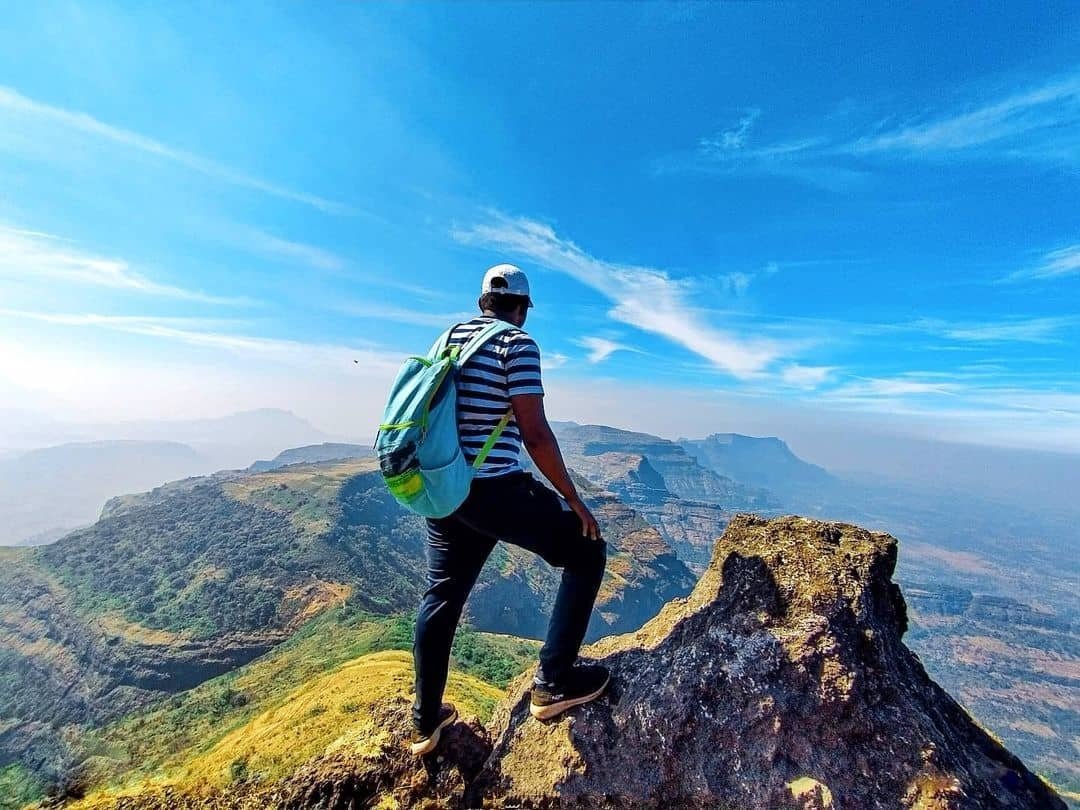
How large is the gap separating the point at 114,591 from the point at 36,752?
6050cm

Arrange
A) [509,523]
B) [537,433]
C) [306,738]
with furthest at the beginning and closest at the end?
1. [306,738]
2. [509,523]
3. [537,433]

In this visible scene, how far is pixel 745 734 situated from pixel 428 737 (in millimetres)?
3151

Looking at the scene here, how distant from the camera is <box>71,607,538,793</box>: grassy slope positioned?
2173 centimetres

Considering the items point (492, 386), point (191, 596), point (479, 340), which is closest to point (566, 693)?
point (492, 386)

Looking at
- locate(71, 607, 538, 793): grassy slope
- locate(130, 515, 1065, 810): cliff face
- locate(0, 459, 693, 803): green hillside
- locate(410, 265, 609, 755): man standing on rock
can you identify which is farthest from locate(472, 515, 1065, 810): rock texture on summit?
locate(0, 459, 693, 803): green hillside

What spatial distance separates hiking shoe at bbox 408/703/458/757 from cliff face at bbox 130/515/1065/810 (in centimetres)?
17

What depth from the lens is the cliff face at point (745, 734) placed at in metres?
4.87

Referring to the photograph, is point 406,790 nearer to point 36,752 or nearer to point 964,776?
point 964,776

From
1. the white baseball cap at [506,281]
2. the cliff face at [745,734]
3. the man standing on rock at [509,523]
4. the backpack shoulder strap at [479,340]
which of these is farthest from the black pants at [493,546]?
the white baseball cap at [506,281]

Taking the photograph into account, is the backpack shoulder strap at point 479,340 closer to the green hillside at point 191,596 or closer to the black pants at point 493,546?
the black pants at point 493,546

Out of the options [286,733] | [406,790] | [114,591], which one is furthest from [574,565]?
[114,591]

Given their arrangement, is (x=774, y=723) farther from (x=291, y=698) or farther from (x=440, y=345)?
(x=291, y=698)

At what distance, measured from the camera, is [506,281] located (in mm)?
5340

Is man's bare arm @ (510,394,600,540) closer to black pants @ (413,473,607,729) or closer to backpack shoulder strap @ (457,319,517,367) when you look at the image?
black pants @ (413,473,607,729)
